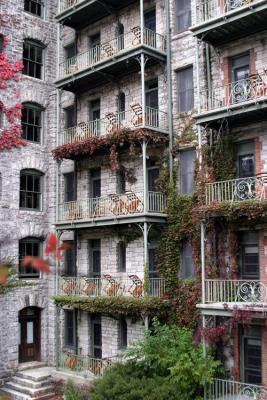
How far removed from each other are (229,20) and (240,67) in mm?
1899

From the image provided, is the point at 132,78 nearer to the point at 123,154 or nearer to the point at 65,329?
the point at 123,154

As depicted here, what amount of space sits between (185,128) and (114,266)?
631 centimetres

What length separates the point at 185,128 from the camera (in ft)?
59.4

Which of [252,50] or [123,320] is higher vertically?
[252,50]

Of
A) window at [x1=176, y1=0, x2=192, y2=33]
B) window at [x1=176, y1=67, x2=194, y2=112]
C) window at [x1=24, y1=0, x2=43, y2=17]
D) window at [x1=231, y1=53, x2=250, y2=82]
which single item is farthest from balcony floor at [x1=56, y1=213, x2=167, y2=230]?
window at [x1=24, y1=0, x2=43, y2=17]

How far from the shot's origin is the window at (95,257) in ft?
69.8

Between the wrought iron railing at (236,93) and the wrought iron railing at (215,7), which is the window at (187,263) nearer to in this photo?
the wrought iron railing at (236,93)

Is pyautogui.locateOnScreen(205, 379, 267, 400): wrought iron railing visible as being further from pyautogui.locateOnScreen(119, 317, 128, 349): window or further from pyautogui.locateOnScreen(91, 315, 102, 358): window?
pyautogui.locateOnScreen(91, 315, 102, 358): window

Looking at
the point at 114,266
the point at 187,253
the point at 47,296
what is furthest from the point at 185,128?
the point at 47,296

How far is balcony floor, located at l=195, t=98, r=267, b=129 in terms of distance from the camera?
579 inches

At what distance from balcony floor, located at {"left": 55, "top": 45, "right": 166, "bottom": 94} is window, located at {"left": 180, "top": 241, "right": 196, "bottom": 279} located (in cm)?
725

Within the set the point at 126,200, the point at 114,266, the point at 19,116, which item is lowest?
the point at 114,266

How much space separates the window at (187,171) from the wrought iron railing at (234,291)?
145 inches

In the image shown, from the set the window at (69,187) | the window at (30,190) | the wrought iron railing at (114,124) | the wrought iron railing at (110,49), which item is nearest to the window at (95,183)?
the window at (69,187)
